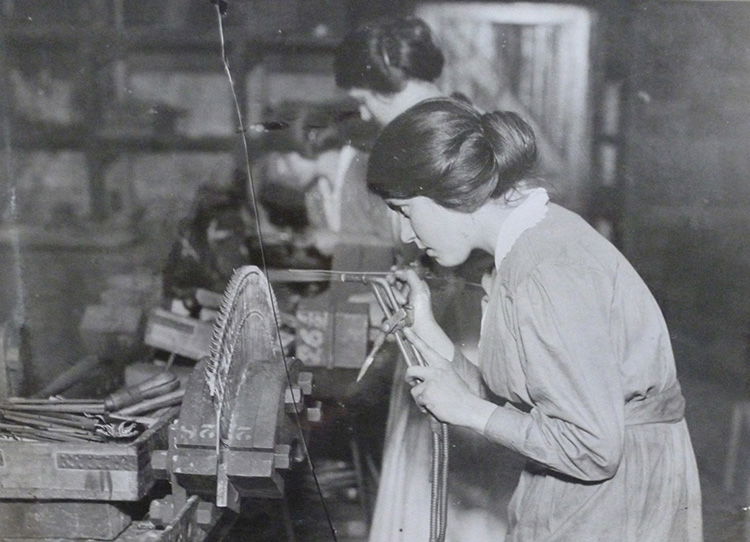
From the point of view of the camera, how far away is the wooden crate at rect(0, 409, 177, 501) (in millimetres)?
1444

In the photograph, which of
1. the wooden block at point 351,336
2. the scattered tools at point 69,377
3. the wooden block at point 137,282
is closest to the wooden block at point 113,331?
the scattered tools at point 69,377

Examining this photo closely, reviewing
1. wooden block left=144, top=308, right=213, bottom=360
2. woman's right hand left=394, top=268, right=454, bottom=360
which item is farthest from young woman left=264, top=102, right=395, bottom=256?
wooden block left=144, top=308, right=213, bottom=360

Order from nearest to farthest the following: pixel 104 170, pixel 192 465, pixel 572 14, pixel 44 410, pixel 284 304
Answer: pixel 192 465
pixel 44 410
pixel 572 14
pixel 284 304
pixel 104 170

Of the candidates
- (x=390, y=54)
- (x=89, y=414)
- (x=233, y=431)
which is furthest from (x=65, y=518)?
(x=390, y=54)

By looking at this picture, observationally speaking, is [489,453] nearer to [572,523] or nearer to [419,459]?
[419,459]

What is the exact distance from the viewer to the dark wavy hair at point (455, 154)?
57.0 inches

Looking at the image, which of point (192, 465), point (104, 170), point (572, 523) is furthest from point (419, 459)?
point (104, 170)

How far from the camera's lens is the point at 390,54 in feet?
6.70

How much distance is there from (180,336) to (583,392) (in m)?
1.50

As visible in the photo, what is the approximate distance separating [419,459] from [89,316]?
131cm

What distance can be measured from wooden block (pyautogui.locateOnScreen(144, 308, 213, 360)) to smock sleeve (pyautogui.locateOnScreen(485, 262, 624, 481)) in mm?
1327

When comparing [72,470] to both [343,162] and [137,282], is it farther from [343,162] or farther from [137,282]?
[137,282]

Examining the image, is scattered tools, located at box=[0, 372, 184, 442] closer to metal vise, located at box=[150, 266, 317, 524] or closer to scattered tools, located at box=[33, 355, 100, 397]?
metal vise, located at box=[150, 266, 317, 524]

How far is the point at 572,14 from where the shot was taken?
2072 millimetres
